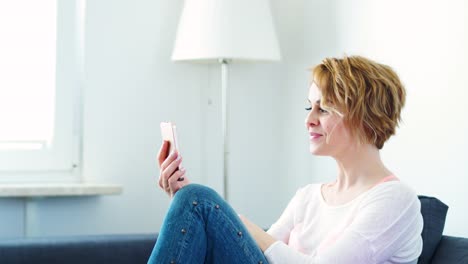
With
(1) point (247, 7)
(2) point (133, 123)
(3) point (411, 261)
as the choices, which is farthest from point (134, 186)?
(3) point (411, 261)

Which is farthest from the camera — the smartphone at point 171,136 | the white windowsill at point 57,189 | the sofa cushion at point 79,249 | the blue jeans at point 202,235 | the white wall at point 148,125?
the white wall at point 148,125

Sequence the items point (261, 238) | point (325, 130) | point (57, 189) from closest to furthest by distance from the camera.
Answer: point (261, 238) → point (325, 130) → point (57, 189)

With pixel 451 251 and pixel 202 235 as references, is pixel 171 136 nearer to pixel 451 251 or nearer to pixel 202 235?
pixel 202 235

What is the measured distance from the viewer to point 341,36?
2.92 metres

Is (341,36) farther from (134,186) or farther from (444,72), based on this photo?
(134,186)

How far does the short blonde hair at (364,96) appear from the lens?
1900 millimetres

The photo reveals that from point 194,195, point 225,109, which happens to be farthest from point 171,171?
point 225,109

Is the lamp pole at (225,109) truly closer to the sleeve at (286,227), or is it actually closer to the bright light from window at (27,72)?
the bright light from window at (27,72)

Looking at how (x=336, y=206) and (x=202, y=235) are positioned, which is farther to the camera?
(x=336, y=206)

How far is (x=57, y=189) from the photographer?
2844 mm

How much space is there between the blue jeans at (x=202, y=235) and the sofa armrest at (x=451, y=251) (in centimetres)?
47

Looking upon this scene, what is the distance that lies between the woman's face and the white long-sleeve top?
145 millimetres

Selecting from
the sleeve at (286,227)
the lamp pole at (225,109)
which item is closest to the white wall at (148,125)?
the lamp pole at (225,109)

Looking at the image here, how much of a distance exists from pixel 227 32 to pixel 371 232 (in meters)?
1.33
